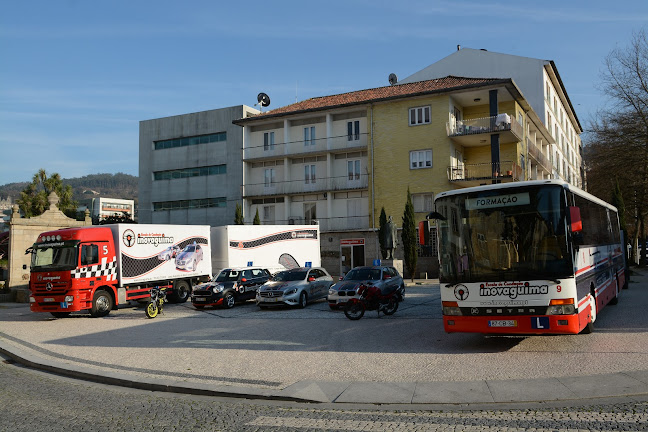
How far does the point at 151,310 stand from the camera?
18.6 metres

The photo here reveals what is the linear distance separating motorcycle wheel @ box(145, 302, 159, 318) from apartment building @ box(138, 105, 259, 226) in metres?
30.5

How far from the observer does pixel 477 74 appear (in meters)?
51.0

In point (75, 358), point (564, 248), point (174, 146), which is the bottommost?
point (75, 358)

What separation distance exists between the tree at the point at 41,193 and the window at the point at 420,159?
31.2 m

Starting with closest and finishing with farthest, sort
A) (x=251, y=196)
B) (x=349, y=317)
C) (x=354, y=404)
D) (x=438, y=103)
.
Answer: (x=354, y=404), (x=349, y=317), (x=438, y=103), (x=251, y=196)

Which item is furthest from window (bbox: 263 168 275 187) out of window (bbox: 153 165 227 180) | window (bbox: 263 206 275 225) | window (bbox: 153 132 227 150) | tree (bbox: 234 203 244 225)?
window (bbox: 153 132 227 150)

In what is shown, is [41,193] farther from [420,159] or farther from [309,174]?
[420,159]

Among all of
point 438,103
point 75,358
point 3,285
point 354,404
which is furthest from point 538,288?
point 438,103

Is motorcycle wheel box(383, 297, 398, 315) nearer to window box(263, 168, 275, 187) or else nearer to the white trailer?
the white trailer

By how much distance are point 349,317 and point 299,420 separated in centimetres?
925

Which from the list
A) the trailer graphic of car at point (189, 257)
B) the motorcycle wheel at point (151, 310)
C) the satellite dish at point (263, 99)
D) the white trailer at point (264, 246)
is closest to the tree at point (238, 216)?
the satellite dish at point (263, 99)

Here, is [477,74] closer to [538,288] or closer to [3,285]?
[3,285]

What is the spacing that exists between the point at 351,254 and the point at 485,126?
13720 mm

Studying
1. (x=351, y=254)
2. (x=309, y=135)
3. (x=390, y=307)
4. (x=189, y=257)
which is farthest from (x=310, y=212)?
(x=390, y=307)
